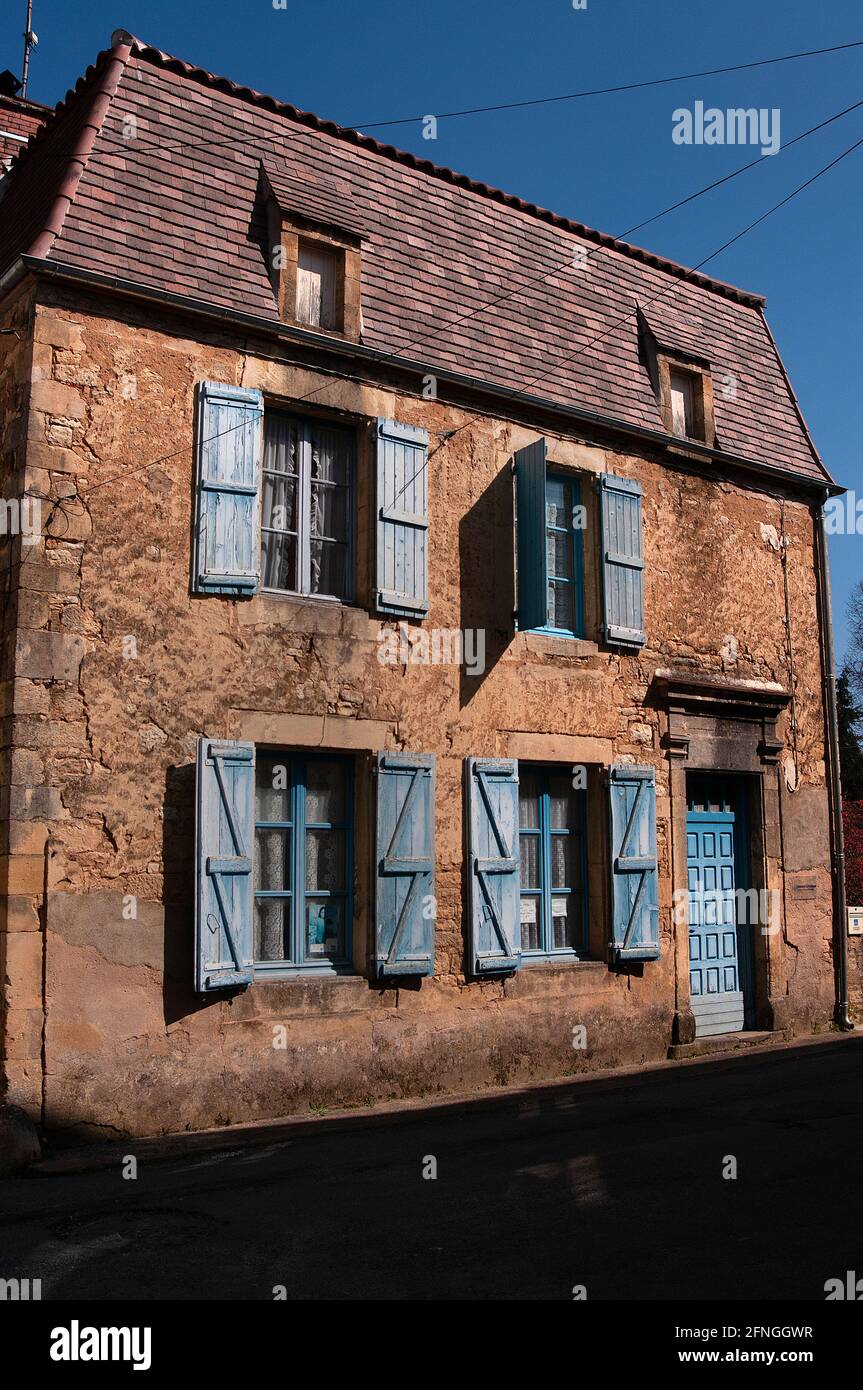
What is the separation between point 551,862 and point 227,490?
391 cm

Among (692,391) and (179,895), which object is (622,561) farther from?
(179,895)

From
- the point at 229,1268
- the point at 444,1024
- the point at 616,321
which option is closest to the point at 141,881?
the point at 444,1024

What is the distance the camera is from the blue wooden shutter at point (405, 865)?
843 cm

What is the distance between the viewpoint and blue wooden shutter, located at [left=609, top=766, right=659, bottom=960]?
9734 millimetres

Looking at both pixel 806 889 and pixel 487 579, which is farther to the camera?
pixel 806 889

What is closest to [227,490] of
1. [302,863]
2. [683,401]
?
[302,863]

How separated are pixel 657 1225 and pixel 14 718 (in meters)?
4.51

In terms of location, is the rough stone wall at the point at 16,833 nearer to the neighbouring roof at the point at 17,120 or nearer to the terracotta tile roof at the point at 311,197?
the terracotta tile roof at the point at 311,197

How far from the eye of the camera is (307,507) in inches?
343

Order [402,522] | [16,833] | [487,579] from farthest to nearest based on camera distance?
1. [487,579]
2. [402,522]
3. [16,833]

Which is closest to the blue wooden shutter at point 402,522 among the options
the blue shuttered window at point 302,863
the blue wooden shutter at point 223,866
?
the blue shuttered window at point 302,863

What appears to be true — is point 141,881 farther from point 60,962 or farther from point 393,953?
point 393,953

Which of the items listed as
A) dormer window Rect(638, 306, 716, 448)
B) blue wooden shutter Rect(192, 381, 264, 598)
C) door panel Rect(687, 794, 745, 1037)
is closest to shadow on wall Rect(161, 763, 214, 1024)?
blue wooden shutter Rect(192, 381, 264, 598)

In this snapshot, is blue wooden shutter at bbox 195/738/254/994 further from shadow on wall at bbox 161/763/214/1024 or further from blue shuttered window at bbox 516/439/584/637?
blue shuttered window at bbox 516/439/584/637
